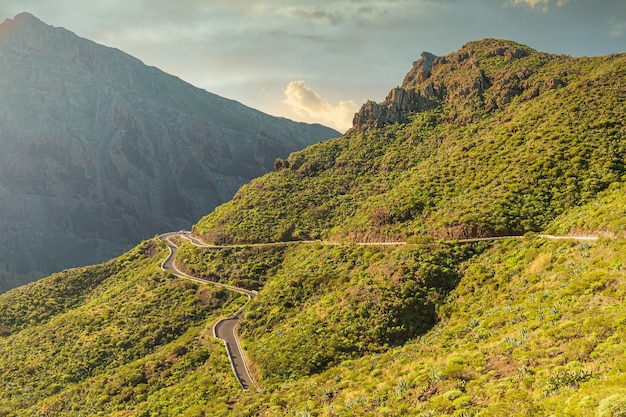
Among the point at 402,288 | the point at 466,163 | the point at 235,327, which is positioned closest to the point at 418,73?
the point at 466,163

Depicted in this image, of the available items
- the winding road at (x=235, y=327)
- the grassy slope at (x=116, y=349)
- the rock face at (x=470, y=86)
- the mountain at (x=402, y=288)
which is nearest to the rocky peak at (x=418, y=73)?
the rock face at (x=470, y=86)

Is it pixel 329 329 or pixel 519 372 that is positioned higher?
pixel 519 372

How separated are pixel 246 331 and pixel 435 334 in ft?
73.9

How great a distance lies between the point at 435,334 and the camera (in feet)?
90.2

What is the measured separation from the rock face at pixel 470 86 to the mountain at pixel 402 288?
0.59 meters

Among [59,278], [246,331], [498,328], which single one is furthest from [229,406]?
[59,278]

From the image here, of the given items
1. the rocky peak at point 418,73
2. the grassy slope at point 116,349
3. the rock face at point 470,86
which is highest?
the rocky peak at point 418,73

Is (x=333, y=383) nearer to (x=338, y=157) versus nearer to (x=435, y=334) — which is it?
(x=435, y=334)

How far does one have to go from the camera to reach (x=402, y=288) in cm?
3425

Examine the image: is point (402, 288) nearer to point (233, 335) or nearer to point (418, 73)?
point (233, 335)

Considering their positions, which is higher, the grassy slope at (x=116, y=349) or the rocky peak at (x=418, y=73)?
the rocky peak at (x=418, y=73)

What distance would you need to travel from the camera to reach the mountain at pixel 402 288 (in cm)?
1834

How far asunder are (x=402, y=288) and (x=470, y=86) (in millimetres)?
58113

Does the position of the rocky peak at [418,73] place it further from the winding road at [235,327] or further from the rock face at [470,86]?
the winding road at [235,327]
